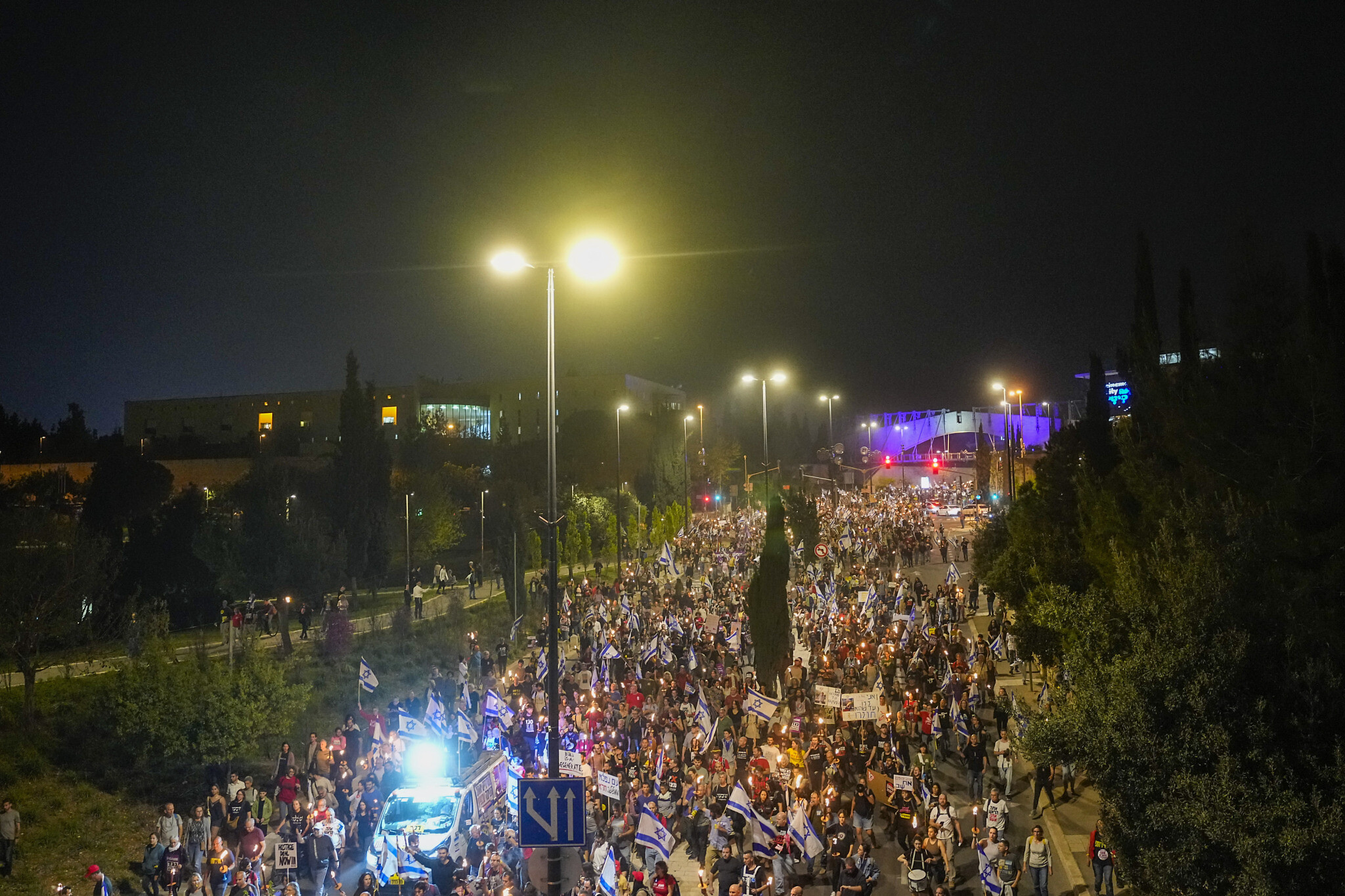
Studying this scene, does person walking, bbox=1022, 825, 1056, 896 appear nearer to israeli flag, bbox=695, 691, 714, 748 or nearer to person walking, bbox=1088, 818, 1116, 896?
person walking, bbox=1088, 818, 1116, 896

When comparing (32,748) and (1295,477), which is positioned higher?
(1295,477)

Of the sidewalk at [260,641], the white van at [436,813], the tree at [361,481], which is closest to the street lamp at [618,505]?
the sidewalk at [260,641]

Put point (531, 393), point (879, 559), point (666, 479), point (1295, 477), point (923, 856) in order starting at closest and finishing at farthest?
1. point (1295, 477)
2. point (923, 856)
3. point (879, 559)
4. point (666, 479)
5. point (531, 393)

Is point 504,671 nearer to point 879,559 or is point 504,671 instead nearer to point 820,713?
point 820,713

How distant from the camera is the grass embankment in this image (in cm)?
1700

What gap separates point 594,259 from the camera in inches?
380

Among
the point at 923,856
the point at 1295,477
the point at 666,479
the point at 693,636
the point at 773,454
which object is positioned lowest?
the point at 923,856

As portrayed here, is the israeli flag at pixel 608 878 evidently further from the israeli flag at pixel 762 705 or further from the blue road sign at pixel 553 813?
the israeli flag at pixel 762 705

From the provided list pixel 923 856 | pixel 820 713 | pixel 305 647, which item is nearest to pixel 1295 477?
pixel 923 856

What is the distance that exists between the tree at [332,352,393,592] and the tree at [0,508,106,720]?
763 inches

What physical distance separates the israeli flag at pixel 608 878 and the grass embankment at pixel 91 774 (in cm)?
942

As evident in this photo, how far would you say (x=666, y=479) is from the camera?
6719 centimetres

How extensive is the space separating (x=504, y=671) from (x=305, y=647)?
8.10 m

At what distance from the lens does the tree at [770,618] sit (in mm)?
22156
